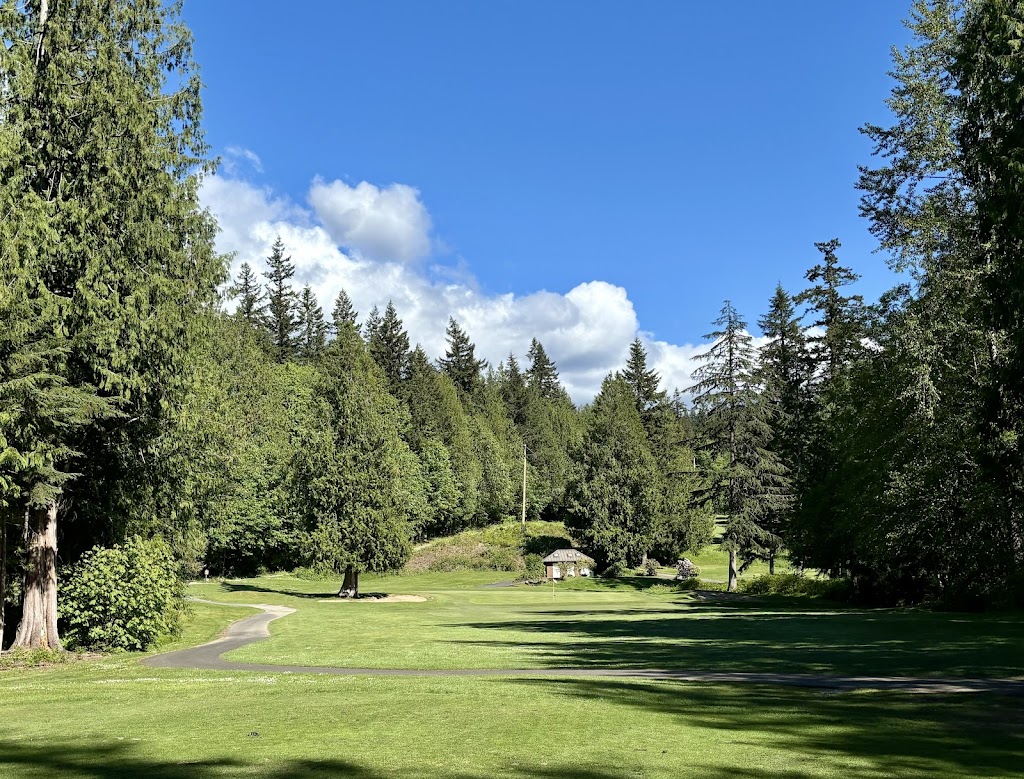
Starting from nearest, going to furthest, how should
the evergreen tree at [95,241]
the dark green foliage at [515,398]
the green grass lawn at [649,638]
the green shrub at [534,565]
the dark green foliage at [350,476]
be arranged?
the green grass lawn at [649,638] → the evergreen tree at [95,241] → the dark green foliage at [350,476] → the green shrub at [534,565] → the dark green foliage at [515,398]

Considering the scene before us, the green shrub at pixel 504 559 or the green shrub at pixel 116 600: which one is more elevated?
the green shrub at pixel 116 600

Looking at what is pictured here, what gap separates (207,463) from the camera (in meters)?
26.7

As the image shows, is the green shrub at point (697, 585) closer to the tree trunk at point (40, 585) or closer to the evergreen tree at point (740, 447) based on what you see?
the evergreen tree at point (740, 447)

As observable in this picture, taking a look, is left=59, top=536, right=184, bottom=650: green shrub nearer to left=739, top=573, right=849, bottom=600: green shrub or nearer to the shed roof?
left=739, top=573, right=849, bottom=600: green shrub

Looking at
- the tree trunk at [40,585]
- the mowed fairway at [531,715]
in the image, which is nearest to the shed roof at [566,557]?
the mowed fairway at [531,715]

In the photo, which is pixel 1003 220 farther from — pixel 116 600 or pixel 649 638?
pixel 116 600

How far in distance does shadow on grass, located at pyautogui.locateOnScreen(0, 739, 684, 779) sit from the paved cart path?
7646 mm

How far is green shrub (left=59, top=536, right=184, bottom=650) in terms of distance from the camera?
883 inches

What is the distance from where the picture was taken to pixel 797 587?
48.4 metres

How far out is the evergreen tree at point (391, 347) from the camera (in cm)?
10338

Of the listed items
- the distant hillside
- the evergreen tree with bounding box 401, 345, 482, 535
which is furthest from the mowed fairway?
the evergreen tree with bounding box 401, 345, 482, 535

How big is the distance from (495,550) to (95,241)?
61351mm

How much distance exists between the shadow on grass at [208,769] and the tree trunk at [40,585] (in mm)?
15175

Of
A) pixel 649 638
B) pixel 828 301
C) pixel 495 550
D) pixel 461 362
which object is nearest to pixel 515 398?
pixel 461 362
